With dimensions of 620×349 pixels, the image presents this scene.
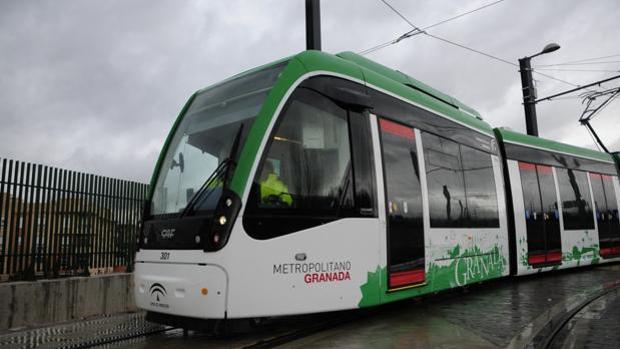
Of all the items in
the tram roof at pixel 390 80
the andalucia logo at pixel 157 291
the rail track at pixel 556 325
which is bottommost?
the rail track at pixel 556 325

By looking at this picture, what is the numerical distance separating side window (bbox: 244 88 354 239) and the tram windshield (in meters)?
0.39

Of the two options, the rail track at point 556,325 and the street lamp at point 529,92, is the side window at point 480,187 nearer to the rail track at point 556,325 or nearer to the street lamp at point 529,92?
the rail track at point 556,325

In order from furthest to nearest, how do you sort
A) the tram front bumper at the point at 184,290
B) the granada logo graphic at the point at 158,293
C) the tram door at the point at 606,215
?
1. the tram door at the point at 606,215
2. the granada logo graphic at the point at 158,293
3. the tram front bumper at the point at 184,290

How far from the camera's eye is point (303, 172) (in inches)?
205

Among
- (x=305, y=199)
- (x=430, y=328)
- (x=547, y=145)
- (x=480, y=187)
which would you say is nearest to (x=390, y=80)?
(x=305, y=199)

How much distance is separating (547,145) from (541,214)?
1.99 metres

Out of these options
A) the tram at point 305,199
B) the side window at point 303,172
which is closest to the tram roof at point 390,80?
the tram at point 305,199

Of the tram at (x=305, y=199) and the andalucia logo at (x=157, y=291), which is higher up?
the tram at (x=305, y=199)

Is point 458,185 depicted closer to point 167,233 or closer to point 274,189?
point 274,189

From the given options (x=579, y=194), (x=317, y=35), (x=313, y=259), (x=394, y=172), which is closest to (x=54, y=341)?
(x=313, y=259)

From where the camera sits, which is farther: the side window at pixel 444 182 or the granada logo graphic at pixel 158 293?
the side window at pixel 444 182

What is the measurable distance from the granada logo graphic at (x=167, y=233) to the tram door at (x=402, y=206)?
2650 mm

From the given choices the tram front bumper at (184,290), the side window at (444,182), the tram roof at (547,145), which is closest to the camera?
the tram front bumper at (184,290)

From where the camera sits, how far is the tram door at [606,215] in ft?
42.4
